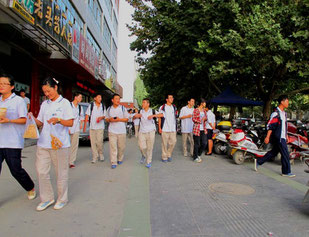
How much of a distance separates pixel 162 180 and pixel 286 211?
236cm

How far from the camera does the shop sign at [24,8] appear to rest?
7157mm

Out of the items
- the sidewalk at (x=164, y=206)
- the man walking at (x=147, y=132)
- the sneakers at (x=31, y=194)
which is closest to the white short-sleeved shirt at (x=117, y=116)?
the man walking at (x=147, y=132)

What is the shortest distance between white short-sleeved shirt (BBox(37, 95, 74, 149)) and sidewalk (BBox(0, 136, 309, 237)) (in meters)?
0.95

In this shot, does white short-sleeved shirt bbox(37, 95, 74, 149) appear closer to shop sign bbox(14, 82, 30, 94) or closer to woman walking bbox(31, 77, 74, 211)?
woman walking bbox(31, 77, 74, 211)

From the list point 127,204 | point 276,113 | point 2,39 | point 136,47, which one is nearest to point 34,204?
point 127,204

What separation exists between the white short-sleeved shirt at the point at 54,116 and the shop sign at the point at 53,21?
6.31 metres

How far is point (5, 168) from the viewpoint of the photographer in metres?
6.26

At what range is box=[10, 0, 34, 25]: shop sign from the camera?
7157 millimetres

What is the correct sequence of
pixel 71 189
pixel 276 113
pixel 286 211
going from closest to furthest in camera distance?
pixel 286 211
pixel 71 189
pixel 276 113

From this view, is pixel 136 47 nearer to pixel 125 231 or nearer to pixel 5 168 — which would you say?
pixel 5 168

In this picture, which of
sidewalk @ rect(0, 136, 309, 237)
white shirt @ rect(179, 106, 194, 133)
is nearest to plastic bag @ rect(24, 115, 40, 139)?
sidewalk @ rect(0, 136, 309, 237)

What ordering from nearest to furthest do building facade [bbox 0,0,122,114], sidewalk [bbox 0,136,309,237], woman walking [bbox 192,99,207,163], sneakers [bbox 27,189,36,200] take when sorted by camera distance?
sidewalk [bbox 0,136,309,237] → sneakers [bbox 27,189,36,200] → woman walking [bbox 192,99,207,163] → building facade [bbox 0,0,122,114]

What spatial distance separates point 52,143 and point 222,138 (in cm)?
655

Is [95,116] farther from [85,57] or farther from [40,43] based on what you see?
[85,57]
